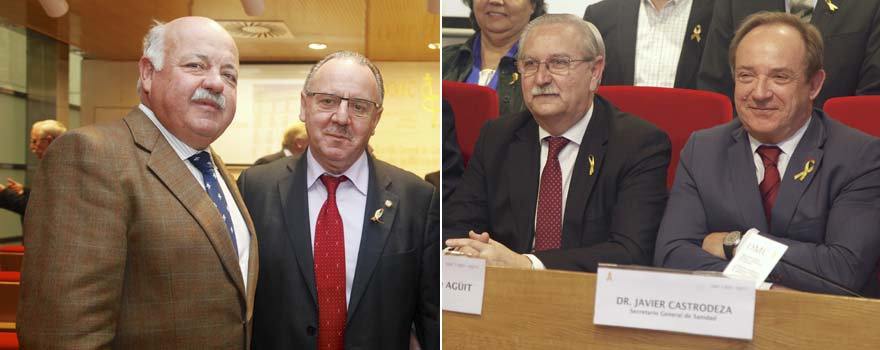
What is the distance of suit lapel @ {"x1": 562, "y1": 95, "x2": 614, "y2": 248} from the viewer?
6.23 feet

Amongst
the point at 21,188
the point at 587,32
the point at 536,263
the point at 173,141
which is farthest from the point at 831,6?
the point at 21,188

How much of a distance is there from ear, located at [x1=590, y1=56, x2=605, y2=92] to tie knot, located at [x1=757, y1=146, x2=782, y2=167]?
0.43 m

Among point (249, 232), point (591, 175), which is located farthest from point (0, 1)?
point (591, 175)

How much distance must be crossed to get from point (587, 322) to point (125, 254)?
1.15 m

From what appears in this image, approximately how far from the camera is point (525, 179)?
200 cm

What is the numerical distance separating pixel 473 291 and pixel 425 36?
202 inches

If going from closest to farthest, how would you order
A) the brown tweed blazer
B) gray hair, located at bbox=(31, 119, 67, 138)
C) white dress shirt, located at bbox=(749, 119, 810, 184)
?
1. the brown tweed blazer
2. white dress shirt, located at bbox=(749, 119, 810, 184)
3. gray hair, located at bbox=(31, 119, 67, 138)

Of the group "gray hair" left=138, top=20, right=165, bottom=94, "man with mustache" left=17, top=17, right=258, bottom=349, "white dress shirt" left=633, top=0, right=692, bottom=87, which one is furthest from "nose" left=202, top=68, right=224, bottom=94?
"white dress shirt" left=633, top=0, right=692, bottom=87

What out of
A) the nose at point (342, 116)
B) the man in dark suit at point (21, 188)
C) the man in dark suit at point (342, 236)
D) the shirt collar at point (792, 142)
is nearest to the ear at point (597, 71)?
the shirt collar at point (792, 142)

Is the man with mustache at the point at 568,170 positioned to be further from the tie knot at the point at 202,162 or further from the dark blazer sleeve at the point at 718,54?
the tie knot at the point at 202,162

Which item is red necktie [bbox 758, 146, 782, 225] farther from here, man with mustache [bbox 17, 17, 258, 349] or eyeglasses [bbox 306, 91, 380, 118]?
man with mustache [bbox 17, 17, 258, 349]

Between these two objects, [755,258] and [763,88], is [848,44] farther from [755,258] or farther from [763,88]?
[755,258]

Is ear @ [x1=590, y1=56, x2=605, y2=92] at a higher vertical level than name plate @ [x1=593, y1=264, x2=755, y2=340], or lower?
higher

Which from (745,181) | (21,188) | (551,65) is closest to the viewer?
(745,181)
